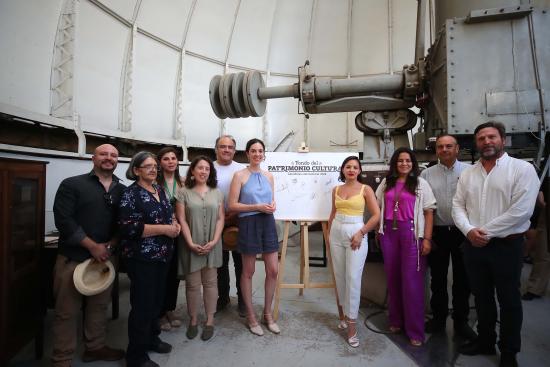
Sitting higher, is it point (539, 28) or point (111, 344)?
point (539, 28)

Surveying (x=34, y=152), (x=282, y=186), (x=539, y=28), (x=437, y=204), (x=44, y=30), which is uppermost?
(x=44, y=30)

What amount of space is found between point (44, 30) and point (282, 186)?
4.11 metres

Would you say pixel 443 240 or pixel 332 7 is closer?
pixel 443 240

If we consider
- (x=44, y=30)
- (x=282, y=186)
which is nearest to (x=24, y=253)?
(x=282, y=186)

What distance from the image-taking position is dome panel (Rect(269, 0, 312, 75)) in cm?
762

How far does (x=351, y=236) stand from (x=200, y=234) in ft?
4.14

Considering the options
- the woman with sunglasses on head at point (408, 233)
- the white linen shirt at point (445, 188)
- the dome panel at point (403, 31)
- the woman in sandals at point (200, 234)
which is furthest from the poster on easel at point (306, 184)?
the dome panel at point (403, 31)

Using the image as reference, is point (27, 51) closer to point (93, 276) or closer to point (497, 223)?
point (93, 276)

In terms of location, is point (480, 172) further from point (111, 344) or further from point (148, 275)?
point (111, 344)

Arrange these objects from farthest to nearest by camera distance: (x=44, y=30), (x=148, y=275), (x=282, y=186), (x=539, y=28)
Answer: (x=44, y=30) → (x=282, y=186) → (x=539, y=28) → (x=148, y=275)

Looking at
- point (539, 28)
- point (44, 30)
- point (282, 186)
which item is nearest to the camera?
point (539, 28)

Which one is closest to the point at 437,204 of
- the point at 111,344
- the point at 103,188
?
the point at 103,188

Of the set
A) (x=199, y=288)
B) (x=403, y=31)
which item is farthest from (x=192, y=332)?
(x=403, y=31)

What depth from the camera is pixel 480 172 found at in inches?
78.6
